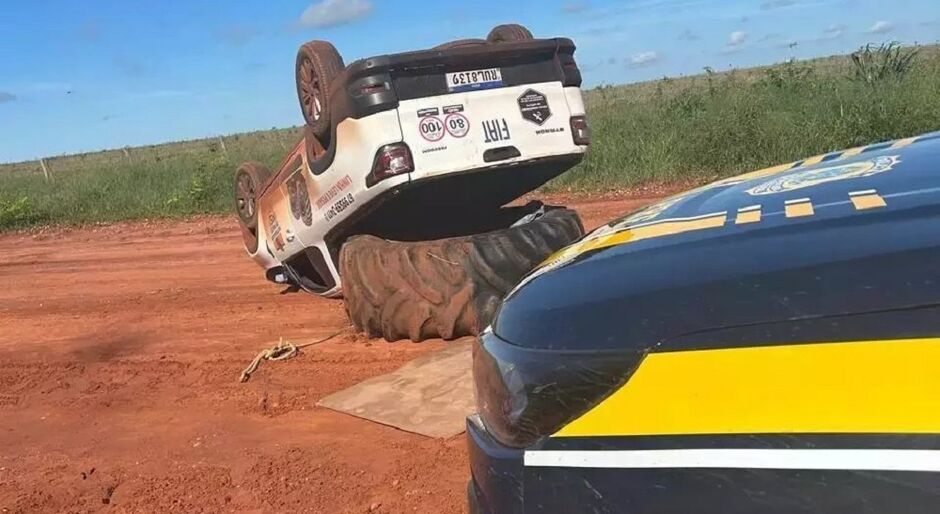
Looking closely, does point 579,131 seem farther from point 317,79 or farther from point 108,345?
point 108,345

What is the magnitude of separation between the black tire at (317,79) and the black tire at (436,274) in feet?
2.65

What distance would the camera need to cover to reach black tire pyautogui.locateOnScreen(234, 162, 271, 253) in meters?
7.29

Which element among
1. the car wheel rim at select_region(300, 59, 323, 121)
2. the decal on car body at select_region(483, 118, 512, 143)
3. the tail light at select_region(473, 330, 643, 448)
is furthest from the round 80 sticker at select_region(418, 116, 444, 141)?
the tail light at select_region(473, 330, 643, 448)

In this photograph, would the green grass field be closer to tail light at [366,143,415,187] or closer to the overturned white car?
the overturned white car

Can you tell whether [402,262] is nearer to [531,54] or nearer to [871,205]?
[531,54]

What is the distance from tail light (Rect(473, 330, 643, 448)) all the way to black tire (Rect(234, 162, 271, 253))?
5545mm

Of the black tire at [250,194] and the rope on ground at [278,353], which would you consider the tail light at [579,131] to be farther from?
the black tire at [250,194]

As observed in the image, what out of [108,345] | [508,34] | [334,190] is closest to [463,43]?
[508,34]

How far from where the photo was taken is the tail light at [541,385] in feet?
5.31

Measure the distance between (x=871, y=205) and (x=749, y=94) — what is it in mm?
14635

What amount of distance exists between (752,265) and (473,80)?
149 inches

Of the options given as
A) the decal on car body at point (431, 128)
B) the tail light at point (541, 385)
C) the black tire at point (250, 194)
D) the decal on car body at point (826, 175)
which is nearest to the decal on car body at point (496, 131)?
the decal on car body at point (431, 128)

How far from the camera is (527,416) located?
175 centimetres

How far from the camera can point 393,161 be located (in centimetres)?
502
